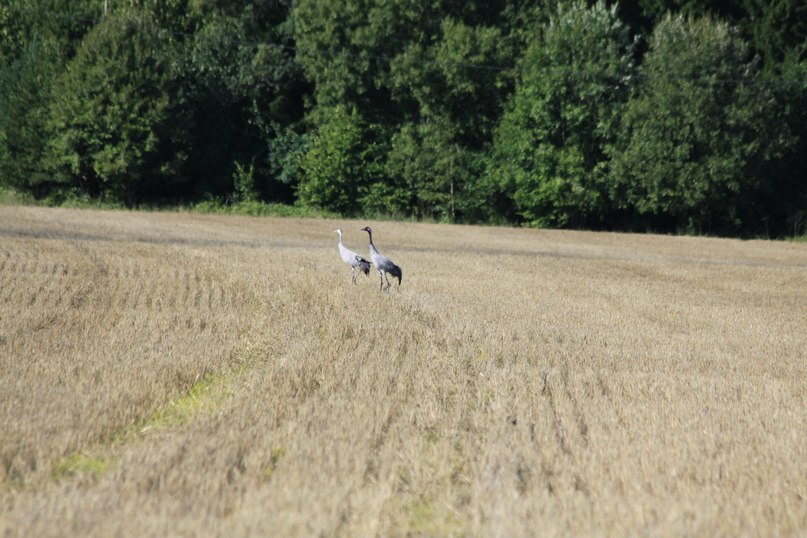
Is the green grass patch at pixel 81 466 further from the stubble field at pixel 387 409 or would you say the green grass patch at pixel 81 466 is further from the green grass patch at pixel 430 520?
the green grass patch at pixel 430 520

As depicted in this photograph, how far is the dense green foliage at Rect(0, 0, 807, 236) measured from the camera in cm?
4484

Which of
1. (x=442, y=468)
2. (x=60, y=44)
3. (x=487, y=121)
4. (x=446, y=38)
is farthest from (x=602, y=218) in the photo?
(x=442, y=468)

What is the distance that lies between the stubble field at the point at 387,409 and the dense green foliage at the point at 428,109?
27.9 meters

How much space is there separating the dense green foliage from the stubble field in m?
27.9

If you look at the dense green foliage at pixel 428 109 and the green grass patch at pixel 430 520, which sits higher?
the dense green foliage at pixel 428 109

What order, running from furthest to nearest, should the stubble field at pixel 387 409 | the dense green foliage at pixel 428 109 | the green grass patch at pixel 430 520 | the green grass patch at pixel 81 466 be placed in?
the dense green foliage at pixel 428 109, the green grass patch at pixel 81 466, the stubble field at pixel 387 409, the green grass patch at pixel 430 520

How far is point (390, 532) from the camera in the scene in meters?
5.30

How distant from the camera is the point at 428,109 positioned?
5100 cm

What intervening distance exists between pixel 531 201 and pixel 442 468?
43.7 m

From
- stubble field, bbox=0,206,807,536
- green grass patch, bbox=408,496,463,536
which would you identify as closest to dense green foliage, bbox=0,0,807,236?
stubble field, bbox=0,206,807,536

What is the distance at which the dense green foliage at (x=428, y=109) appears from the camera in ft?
147

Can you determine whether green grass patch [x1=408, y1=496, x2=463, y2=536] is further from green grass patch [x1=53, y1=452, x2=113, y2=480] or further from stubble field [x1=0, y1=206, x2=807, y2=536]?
green grass patch [x1=53, y1=452, x2=113, y2=480]

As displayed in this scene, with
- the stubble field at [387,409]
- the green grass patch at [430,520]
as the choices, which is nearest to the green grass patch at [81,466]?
the stubble field at [387,409]

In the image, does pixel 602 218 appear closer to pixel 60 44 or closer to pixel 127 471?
pixel 60 44
